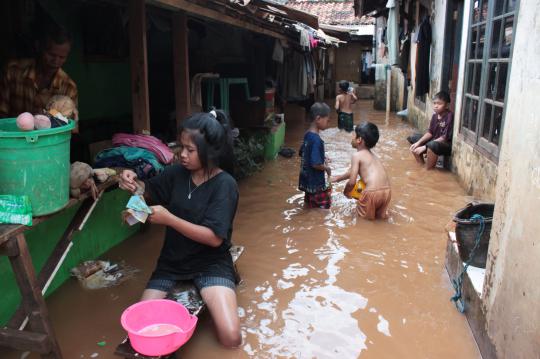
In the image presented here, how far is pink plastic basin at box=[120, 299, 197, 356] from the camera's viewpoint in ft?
8.80

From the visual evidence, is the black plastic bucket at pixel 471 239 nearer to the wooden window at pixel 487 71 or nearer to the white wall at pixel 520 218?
the white wall at pixel 520 218

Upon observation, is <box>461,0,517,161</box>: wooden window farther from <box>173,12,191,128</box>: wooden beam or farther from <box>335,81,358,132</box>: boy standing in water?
<box>335,81,358,132</box>: boy standing in water

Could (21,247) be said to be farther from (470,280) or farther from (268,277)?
(470,280)

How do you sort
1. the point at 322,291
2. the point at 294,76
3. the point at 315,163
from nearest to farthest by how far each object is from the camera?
the point at 322,291 < the point at 315,163 < the point at 294,76

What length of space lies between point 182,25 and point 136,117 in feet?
4.44

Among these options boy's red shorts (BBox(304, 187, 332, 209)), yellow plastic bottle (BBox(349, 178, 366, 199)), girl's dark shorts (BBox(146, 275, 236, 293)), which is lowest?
boy's red shorts (BBox(304, 187, 332, 209))

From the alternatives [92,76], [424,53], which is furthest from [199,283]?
[424,53]

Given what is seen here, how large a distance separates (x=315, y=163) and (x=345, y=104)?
6.95 metres

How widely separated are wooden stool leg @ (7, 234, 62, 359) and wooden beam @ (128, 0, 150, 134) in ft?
7.81

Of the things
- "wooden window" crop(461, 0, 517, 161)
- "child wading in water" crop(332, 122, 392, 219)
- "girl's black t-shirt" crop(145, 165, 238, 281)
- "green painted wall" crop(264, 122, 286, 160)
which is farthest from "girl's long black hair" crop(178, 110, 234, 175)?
"green painted wall" crop(264, 122, 286, 160)

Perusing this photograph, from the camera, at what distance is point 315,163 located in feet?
18.4

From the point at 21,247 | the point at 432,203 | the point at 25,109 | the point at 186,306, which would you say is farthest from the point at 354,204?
the point at 21,247

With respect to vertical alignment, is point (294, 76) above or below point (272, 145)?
above

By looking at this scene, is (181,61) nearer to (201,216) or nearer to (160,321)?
(201,216)
